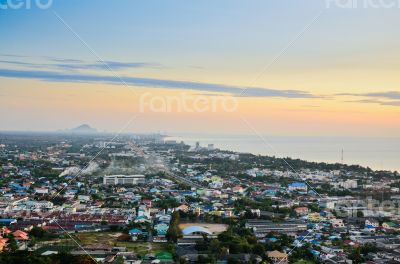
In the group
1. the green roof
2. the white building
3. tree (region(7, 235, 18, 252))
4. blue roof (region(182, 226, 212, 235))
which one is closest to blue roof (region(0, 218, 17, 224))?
tree (region(7, 235, 18, 252))

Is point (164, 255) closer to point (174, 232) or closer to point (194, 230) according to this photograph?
point (174, 232)

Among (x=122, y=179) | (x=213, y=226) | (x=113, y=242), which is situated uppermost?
(x=122, y=179)

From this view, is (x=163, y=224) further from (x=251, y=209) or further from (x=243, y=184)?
(x=243, y=184)

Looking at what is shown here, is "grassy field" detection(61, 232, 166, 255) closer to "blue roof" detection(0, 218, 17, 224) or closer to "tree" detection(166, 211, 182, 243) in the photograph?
"tree" detection(166, 211, 182, 243)

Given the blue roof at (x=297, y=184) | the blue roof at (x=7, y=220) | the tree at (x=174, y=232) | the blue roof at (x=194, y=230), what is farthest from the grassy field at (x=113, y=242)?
the blue roof at (x=297, y=184)

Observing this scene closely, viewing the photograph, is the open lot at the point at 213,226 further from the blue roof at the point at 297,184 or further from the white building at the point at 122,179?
the white building at the point at 122,179

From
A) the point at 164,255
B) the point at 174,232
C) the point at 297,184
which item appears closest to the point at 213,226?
the point at 174,232
